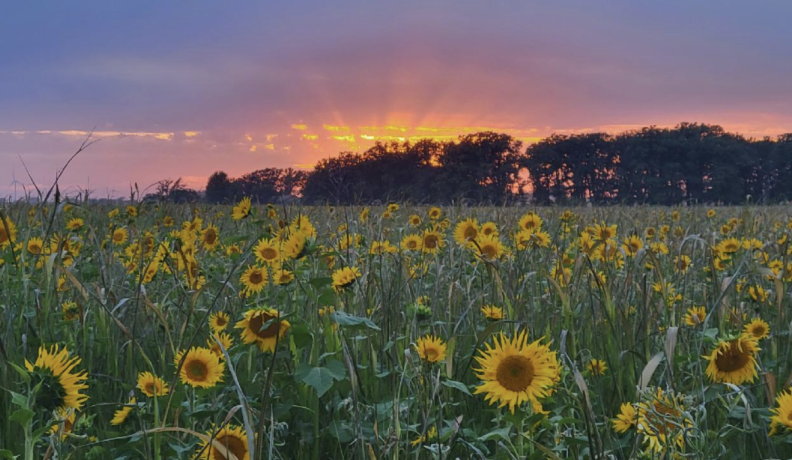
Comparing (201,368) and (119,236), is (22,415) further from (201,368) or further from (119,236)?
(119,236)

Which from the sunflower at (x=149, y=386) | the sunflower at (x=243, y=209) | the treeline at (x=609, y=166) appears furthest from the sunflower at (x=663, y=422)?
the treeline at (x=609, y=166)

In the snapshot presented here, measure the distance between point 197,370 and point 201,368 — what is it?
13 millimetres

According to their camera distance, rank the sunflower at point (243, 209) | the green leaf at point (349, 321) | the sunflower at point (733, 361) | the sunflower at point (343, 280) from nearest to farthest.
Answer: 1. the green leaf at point (349, 321)
2. the sunflower at point (733, 361)
3. the sunflower at point (343, 280)
4. the sunflower at point (243, 209)

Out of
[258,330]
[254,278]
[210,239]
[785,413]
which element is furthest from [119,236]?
[785,413]

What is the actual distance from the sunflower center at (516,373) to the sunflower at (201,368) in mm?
818

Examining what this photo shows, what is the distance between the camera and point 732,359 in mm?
1782

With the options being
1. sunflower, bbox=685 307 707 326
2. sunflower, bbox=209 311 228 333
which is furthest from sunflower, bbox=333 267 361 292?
sunflower, bbox=685 307 707 326

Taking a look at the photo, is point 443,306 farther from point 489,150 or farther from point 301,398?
point 489,150

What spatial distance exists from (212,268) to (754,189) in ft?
234

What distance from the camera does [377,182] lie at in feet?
219

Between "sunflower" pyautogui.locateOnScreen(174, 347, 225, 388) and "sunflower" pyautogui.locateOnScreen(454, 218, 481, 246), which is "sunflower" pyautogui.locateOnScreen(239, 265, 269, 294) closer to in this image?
"sunflower" pyautogui.locateOnScreen(174, 347, 225, 388)

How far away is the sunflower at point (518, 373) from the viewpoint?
1.37 meters

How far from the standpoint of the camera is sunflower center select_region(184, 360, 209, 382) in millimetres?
1759

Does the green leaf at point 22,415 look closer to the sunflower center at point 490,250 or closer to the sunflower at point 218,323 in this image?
the sunflower at point 218,323
